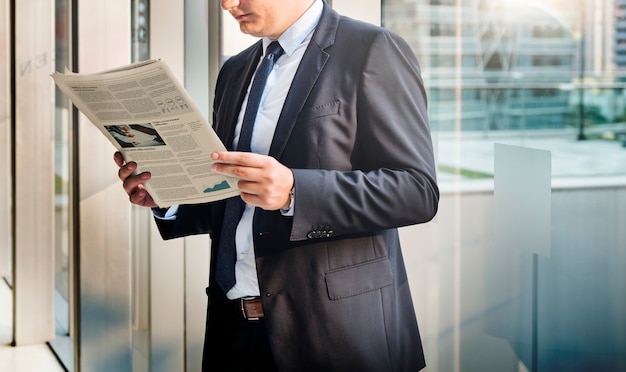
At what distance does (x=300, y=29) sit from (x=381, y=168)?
355 mm

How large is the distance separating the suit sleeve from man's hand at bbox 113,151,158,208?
389 mm

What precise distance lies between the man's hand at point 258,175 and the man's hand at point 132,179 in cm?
31

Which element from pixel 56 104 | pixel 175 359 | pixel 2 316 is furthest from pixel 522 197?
pixel 2 316

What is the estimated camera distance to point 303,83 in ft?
5.26

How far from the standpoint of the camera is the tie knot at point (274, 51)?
1.74 m

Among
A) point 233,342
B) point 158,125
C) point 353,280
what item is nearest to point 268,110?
point 158,125

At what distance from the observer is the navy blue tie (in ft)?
5.57

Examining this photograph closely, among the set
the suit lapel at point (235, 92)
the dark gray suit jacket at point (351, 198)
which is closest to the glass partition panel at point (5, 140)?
the suit lapel at point (235, 92)

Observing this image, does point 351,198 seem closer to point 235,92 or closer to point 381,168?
point 381,168

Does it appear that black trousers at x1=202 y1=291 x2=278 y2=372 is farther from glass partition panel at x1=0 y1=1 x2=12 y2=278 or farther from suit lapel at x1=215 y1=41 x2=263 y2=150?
glass partition panel at x1=0 y1=1 x2=12 y2=278

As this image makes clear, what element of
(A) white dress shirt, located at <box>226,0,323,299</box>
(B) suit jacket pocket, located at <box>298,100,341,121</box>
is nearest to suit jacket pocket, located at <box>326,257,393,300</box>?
(A) white dress shirt, located at <box>226,0,323,299</box>

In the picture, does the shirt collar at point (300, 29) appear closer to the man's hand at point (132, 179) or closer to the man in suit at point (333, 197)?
the man in suit at point (333, 197)

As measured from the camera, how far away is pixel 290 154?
1.59 meters

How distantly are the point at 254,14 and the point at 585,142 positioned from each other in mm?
662
